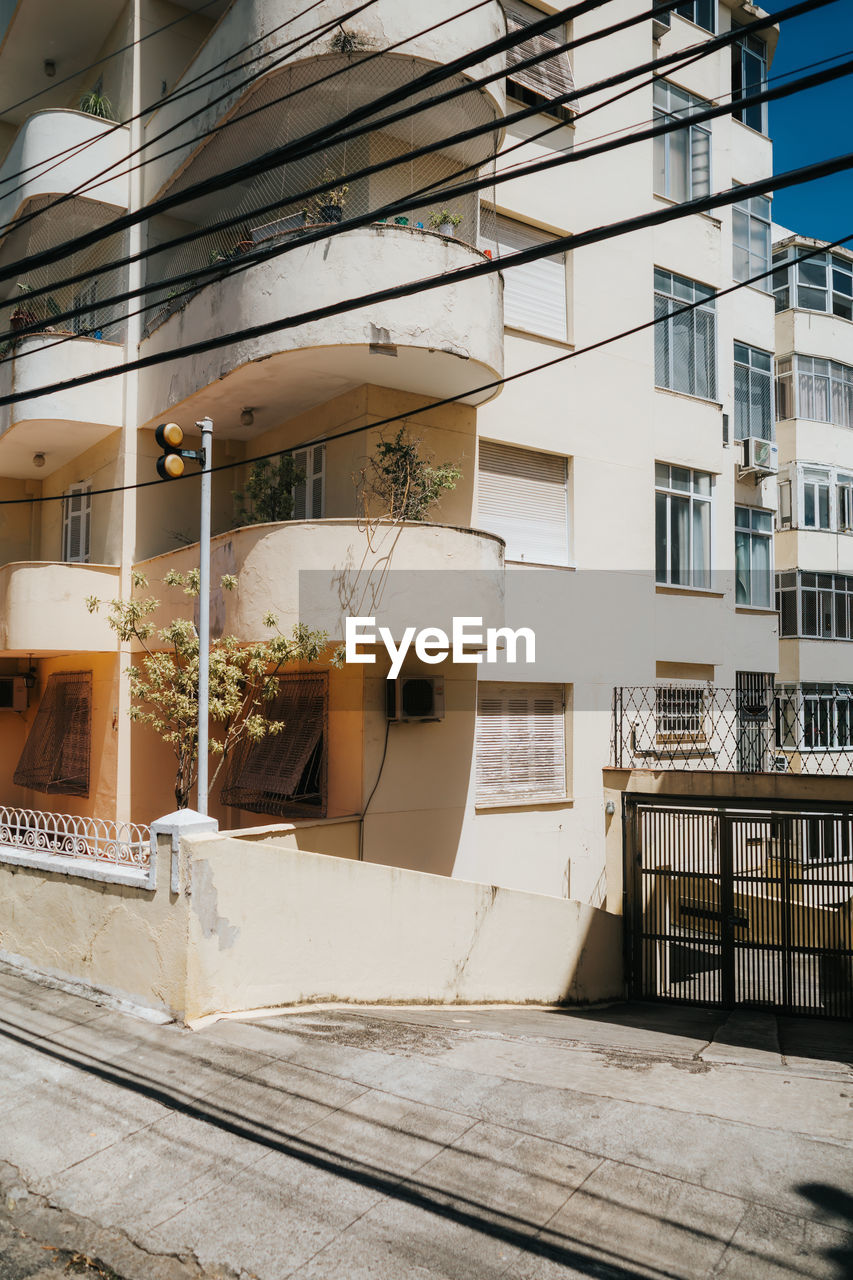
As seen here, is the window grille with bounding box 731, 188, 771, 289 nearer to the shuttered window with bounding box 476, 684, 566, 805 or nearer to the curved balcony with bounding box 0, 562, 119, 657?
the shuttered window with bounding box 476, 684, 566, 805

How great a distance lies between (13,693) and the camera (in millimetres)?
16453

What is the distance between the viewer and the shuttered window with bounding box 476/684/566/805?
1251cm

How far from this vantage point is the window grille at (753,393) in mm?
17188

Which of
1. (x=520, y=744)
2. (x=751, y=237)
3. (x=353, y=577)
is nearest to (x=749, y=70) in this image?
(x=751, y=237)

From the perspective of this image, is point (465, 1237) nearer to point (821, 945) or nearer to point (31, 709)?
point (821, 945)

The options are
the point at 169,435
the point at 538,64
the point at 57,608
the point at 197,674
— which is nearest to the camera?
the point at 169,435

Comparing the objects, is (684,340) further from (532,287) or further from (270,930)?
(270,930)

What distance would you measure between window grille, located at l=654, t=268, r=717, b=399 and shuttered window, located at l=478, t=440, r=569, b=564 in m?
3.22

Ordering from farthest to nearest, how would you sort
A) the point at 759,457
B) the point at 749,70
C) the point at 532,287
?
the point at 749,70 < the point at 759,457 < the point at 532,287

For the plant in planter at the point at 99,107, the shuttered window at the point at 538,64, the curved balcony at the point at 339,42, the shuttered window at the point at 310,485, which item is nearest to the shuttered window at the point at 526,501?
the shuttered window at the point at 310,485

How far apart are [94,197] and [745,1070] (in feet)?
43.8

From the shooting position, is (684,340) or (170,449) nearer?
(170,449)

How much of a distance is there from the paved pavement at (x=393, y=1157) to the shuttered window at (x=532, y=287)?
9.65m

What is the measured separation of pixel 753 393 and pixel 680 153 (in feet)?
14.0
